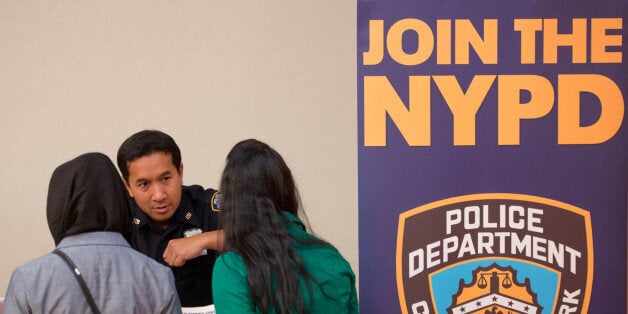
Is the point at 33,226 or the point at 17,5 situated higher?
the point at 17,5

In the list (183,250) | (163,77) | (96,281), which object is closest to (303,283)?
(96,281)

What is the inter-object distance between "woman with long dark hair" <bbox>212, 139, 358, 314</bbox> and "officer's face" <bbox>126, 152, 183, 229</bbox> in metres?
0.62

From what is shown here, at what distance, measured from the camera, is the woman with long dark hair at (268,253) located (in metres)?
1.48

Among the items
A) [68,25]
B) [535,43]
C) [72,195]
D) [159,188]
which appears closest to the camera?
[72,195]

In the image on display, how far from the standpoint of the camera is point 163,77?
3.52m

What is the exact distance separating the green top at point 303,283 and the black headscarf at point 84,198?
251 mm

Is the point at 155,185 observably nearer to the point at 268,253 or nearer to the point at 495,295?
the point at 268,253

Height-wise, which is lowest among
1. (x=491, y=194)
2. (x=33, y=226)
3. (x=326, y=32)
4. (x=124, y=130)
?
(x=33, y=226)

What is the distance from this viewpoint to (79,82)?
3.52 m

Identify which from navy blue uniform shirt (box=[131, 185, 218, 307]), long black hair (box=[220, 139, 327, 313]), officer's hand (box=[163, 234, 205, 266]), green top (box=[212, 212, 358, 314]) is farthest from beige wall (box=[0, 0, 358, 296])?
green top (box=[212, 212, 358, 314])

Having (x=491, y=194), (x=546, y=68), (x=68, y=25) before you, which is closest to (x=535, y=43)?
(x=546, y=68)

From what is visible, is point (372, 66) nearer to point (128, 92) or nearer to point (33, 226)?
point (128, 92)

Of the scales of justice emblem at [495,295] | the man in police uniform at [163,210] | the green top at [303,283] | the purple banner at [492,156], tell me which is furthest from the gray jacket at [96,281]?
the scales of justice emblem at [495,295]

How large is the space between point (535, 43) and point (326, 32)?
1273mm
